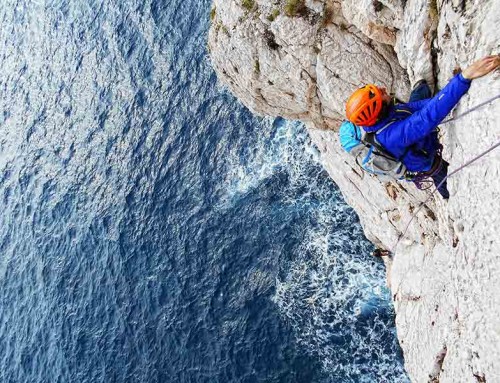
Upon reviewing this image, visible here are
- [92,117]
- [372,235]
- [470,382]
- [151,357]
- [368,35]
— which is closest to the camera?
[470,382]

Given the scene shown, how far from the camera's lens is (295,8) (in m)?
13.1

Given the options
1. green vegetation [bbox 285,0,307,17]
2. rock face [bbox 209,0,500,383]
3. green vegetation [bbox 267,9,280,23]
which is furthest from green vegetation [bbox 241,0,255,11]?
green vegetation [bbox 285,0,307,17]

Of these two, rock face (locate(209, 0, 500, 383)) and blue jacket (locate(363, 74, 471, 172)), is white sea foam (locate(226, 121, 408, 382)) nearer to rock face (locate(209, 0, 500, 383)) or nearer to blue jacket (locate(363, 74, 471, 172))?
rock face (locate(209, 0, 500, 383))

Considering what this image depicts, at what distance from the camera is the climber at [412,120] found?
7.64 meters

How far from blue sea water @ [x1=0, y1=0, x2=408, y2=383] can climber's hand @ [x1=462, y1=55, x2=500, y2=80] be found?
19.3 m

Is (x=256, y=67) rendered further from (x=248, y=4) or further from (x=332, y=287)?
(x=332, y=287)

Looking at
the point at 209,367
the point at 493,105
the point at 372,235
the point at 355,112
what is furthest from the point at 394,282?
the point at 209,367

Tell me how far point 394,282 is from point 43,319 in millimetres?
30316

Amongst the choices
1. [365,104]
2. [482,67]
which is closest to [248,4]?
[365,104]

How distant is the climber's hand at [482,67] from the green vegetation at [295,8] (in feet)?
22.5

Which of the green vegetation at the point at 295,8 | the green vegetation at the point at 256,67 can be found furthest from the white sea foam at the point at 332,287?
the green vegetation at the point at 295,8

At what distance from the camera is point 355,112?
8.56 m

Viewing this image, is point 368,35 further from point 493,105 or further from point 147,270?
point 147,270

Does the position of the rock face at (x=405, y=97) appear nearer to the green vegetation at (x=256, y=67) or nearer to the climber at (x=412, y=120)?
the green vegetation at (x=256, y=67)
